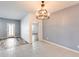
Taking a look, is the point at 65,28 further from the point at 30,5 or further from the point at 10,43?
the point at 10,43

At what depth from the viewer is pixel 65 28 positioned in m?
4.58

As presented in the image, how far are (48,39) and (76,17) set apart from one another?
2.94 m

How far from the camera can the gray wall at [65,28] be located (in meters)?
3.91

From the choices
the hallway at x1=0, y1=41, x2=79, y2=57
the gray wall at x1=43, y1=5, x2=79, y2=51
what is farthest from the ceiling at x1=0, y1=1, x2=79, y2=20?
the hallway at x1=0, y1=41, x2=79, y2=57

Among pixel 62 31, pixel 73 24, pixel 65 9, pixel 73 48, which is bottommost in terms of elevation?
pixel 73 48

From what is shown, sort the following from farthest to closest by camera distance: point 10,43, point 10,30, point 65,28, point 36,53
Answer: point 10,30 < point 10,43 < point 65,28 < point 36,53

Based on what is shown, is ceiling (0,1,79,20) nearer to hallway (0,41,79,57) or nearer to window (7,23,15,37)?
hallway (0,41,79,57)

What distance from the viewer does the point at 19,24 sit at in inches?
421

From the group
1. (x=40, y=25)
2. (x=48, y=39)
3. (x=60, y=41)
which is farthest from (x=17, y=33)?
(x=60, y=41)

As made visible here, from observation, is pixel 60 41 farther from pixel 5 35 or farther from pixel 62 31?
pixel 5 35

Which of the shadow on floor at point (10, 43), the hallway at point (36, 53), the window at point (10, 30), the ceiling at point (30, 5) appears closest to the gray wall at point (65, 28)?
the ceiling at point (30, 5)

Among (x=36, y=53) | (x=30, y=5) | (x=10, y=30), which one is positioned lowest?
(x=36, y=53)

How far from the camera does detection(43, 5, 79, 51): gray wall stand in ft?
12.8

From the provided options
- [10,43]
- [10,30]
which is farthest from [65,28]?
[10,30]
